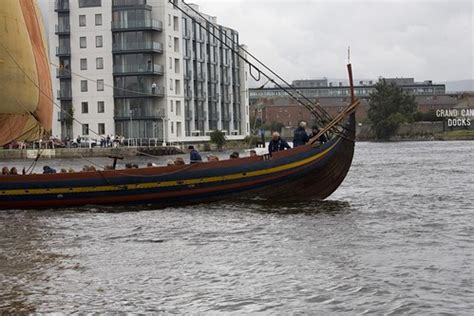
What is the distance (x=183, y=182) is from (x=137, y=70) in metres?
65.1

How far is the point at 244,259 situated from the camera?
15.3m

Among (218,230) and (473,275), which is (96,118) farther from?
(473,275)

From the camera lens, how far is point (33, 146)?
85.8 m

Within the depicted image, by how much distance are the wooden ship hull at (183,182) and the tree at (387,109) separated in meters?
119

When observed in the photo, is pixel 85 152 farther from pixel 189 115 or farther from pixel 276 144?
pixel 276 144

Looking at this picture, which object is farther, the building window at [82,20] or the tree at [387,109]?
the tree at [387,109]

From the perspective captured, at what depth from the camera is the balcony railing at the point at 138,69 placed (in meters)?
88.2

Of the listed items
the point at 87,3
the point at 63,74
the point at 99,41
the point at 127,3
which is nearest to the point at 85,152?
the point at 63,74

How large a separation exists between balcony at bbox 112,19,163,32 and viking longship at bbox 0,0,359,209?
206 ft

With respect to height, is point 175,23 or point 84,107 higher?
point 175,23

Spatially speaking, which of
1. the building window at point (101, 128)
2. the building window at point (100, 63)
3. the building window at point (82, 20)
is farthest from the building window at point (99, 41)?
the building window at point (101, 128)

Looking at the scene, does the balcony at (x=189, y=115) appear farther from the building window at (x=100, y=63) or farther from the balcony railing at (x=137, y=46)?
the building window at (x=100, y=63)

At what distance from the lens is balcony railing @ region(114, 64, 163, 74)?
88.2 m

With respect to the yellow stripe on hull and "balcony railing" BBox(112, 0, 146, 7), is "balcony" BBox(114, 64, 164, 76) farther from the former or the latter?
the yellow stripe on hull
